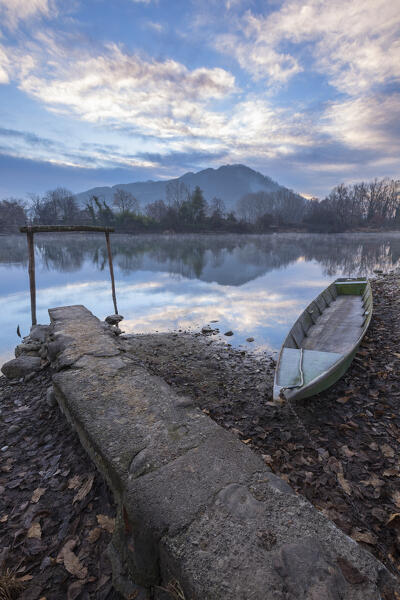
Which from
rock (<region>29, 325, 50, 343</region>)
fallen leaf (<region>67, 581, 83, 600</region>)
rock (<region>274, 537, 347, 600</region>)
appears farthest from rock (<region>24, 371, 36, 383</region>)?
rock (<region>274, 537, 347, 600</region>)

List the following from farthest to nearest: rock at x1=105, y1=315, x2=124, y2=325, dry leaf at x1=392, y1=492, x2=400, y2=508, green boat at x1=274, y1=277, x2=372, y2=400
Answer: rock at x1=105, y1=315, x2=124, y2=325 → green boat at x1=274, y1=277, x2=372, y2=400 → dry leaf at x1=392, y1=492, x2=400, y2=508

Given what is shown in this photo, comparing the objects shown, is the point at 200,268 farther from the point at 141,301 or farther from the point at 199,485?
the point at 199,485

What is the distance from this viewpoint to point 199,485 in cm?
222

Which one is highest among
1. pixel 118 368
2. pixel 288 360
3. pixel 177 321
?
pixel 118 368

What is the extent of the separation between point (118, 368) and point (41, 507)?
187cm

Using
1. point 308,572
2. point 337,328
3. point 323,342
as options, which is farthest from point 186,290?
point 308,572

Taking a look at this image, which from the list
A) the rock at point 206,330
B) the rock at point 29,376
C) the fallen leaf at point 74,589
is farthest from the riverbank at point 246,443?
the rock at point 206,330

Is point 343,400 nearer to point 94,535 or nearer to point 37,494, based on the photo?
point 94,535

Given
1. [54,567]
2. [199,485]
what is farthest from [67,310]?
[199,485]

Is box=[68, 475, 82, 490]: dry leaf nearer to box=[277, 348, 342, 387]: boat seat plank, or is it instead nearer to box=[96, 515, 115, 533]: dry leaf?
box=[96, 515, 115, 533]: dry leaf

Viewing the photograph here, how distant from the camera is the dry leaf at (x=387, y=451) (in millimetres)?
3843

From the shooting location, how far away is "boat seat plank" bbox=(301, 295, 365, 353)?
753 cm

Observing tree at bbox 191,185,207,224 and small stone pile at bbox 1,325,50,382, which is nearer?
small stone pile at bbox 1,325,50,382

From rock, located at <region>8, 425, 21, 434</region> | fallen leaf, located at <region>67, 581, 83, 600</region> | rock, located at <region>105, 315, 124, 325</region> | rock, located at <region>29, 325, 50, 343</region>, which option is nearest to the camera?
fallen leaf, located at <region>67, 581, 83, 600</region>
